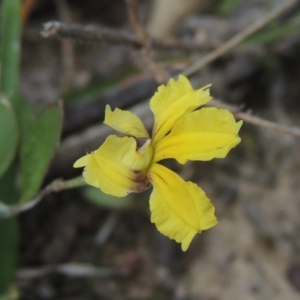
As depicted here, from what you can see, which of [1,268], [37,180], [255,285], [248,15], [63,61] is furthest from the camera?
[63,61]

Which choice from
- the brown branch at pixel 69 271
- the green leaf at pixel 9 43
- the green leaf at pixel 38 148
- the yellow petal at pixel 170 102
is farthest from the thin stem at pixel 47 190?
the brown branch at pixel 69 271

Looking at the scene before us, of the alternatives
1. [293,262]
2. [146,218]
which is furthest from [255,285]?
[146,218]

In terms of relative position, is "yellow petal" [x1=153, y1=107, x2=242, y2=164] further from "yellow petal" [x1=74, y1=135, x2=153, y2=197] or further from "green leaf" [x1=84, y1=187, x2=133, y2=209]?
"green leaf" [x1=84, y1=187, x2=133, y2=209]

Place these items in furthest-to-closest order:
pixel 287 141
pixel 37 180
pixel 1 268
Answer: pixel 287 141, pixel 1 268, pixel 37 180

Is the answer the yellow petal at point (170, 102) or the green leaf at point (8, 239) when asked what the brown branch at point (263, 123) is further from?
the green leaf at point (8, 239)

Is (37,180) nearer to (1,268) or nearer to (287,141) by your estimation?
(1,268)

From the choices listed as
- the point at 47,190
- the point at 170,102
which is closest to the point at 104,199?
the point at 47,190
